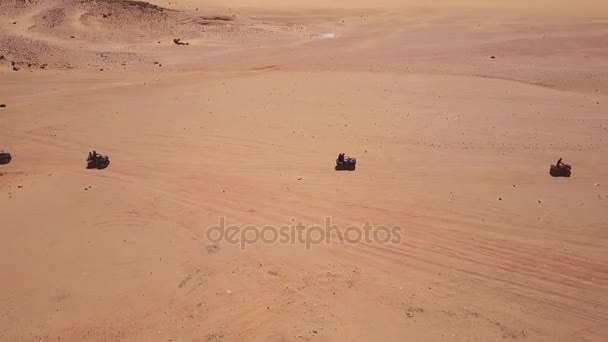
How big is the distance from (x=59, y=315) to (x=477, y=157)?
616 centimetres

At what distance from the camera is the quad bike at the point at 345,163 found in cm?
677

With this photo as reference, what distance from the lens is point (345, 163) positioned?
6766mm

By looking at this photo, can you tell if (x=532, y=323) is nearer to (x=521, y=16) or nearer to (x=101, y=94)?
(x=101, y=94)

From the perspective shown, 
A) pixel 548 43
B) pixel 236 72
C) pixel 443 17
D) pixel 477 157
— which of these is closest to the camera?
Answer: pixel 477 157

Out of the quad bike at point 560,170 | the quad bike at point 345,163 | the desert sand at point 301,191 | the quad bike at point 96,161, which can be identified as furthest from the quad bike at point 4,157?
the quad bike at point 560,170

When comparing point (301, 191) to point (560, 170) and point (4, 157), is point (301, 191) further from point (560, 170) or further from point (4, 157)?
point (4, 157)

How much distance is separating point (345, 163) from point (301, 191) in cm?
95

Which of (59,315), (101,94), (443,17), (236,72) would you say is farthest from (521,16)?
(59,315)

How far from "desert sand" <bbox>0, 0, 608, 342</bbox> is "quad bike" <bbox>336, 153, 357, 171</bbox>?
0.40 feet

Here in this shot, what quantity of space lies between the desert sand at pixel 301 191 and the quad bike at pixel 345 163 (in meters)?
0.12

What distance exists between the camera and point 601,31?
1465cm

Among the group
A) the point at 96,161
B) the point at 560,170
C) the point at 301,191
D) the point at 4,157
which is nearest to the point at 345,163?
the point at 301,191

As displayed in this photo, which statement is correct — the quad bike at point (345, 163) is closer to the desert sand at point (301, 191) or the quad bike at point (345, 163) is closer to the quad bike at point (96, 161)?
the desert sand at point (301, 191)

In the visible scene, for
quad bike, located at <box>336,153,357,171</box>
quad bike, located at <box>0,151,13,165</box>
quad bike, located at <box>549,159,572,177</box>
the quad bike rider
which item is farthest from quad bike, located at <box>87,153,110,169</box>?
quad bike, located at <box>549,159,572,177</box>
